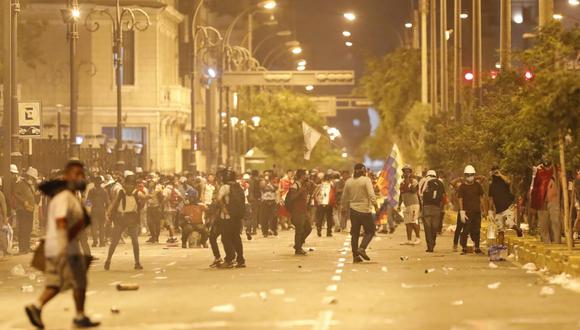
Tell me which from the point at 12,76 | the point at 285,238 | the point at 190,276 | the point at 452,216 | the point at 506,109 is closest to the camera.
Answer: the point at 190,276

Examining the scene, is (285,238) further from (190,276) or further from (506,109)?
(190,276)

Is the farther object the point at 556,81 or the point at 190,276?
the point at 190,276

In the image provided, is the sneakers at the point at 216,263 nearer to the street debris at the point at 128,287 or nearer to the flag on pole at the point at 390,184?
the street debris at the point at 128,287

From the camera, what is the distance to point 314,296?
826 inches

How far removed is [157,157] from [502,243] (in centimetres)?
4638

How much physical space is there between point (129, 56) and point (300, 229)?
4185cm

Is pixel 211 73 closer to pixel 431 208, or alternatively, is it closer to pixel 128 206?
pixel 431 208

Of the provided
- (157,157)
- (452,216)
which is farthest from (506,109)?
(157,157)

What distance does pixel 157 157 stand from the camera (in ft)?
252

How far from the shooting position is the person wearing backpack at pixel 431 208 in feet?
110

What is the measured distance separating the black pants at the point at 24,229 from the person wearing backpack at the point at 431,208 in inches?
339

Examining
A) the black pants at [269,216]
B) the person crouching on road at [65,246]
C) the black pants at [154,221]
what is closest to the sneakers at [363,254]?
the black pants at [154,221]

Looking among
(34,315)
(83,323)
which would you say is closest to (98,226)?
(83,323)

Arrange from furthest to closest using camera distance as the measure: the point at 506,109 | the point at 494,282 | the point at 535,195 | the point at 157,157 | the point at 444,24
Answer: the point at 157,157
the point at 444,24
the point at 506,109
the point at 535,195
the point at 494,282
